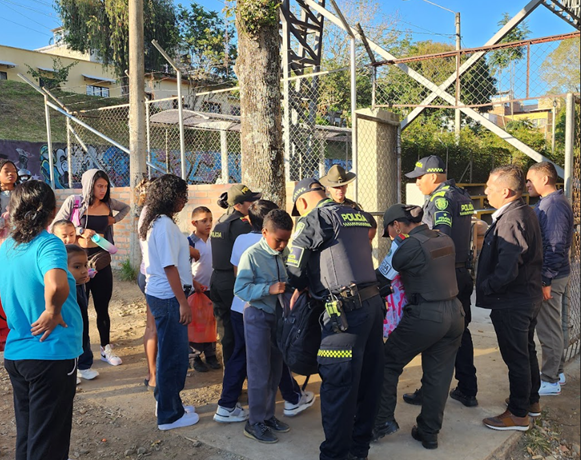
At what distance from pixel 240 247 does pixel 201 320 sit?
1.08m

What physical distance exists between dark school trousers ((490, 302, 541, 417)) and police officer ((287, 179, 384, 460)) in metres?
1.12

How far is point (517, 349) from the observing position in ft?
11.8

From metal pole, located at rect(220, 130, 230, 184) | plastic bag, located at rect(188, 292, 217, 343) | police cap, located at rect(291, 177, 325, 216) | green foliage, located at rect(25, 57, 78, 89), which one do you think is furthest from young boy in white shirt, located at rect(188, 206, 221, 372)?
green foliage, located at rect(25, 57, 78, 89)

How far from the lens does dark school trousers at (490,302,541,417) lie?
11.8 ft

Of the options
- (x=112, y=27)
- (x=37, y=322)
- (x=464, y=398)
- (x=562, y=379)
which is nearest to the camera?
(x=37, y=322)

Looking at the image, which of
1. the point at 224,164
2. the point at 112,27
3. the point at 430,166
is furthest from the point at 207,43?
the point at 430,166

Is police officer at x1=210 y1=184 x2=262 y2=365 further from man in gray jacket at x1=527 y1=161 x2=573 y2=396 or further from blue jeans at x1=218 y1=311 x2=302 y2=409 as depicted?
man in gray jacket at x1=527 y1=161 x2=573 y2=396

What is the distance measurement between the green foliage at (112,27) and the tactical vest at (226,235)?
965 inches

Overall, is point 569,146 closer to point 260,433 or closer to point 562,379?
point 562,379

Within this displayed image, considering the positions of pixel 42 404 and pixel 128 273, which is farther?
pixel 128 273

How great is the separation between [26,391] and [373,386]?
201 centimetres

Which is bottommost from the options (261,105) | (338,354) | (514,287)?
(338,354)

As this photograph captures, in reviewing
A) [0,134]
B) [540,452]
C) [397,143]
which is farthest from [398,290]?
[0,134]

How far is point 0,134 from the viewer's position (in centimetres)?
1981
